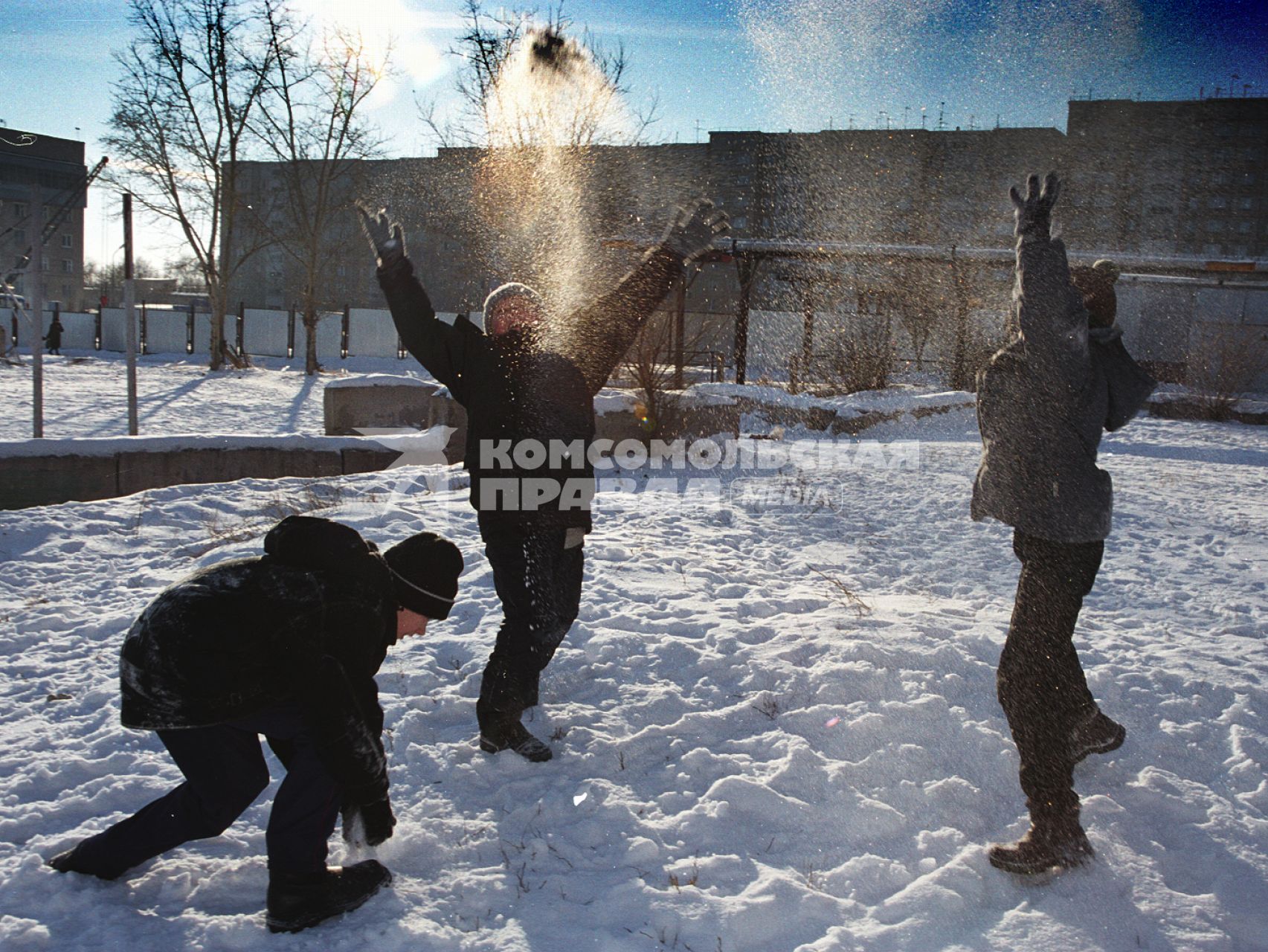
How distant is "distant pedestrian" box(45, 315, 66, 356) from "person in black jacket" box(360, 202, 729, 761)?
28060 mm

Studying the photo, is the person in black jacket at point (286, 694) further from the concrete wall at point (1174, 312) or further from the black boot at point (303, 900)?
the concrete wall at point (1174, 312)

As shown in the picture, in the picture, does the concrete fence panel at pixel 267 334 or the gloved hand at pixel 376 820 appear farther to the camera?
the concrete fence panel at pixel 267 334

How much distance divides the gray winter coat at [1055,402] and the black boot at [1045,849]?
0.80 m

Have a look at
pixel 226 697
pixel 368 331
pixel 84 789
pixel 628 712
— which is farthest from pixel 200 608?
pixel 368 331

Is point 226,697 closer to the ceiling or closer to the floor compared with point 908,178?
closer to the floor

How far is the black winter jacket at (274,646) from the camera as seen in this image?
2.18 metres

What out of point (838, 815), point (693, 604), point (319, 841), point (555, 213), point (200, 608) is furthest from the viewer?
point (555, 213)

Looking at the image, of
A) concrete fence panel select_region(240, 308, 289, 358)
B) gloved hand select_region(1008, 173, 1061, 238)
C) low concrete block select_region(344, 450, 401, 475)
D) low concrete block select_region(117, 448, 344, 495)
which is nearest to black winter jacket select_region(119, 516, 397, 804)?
gloved hand select_region(1008, 173, 1061, 238)

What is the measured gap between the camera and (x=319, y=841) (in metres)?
2.37

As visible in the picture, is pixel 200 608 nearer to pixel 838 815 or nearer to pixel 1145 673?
pixel 838 815

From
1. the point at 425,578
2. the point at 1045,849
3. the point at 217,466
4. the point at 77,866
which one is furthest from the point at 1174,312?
the point at 77,866

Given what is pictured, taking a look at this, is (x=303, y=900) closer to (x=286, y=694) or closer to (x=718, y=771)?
(x=286, y=694)

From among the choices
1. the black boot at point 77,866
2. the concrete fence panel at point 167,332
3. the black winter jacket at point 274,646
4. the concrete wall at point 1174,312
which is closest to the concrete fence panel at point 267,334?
the concrete fence panel at point 167,332

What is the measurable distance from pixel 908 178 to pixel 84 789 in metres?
56.4
